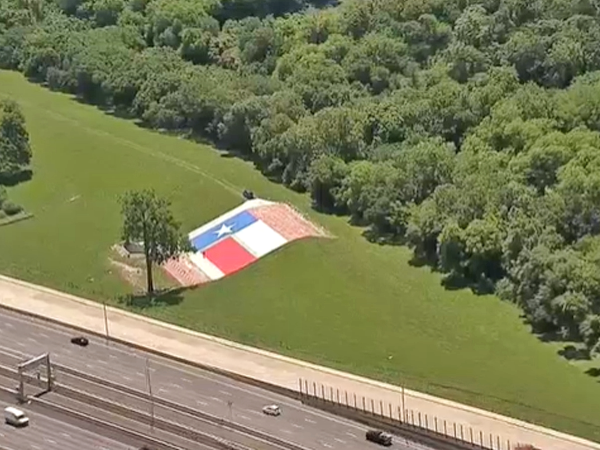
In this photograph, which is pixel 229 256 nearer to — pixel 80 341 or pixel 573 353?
pixel 80 341

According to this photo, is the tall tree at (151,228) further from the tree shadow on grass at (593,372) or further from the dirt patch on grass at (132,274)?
the tree shadow on grass at (593,372)

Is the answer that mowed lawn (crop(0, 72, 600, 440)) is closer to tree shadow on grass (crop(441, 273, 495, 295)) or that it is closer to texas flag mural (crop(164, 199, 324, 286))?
tree shadow on grass (crop(441, 273, 495, 295))

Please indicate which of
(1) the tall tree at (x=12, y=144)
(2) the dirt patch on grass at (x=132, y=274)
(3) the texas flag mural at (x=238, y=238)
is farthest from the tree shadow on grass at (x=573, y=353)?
(1) the tall tree at (x=12, y=144)

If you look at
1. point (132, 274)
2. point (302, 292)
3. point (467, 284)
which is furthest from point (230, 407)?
point (132, 274)

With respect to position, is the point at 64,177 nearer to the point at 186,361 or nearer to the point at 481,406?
the point at 186,361

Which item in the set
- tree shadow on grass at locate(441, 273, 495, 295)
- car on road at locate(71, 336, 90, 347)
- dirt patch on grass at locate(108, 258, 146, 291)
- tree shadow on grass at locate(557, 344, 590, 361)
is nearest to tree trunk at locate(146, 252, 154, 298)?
dirt patch on grass at locate(108, 258, 146, 291)

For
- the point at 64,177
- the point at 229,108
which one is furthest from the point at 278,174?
the point at 64,177
